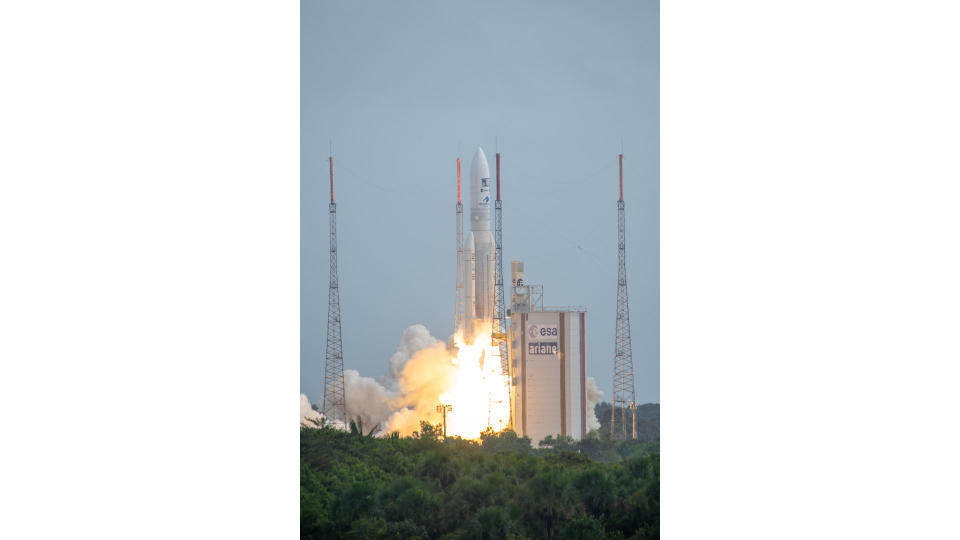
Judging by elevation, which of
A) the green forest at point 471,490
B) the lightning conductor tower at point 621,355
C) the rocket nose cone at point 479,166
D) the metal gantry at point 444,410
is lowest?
the green forest at point 471,490

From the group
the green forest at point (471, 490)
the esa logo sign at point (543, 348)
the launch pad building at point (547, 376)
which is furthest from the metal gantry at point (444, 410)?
the esa logo sign at point (543, 348)

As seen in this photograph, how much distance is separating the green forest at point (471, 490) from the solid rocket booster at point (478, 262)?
148 cm

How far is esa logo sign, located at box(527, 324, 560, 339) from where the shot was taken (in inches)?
484

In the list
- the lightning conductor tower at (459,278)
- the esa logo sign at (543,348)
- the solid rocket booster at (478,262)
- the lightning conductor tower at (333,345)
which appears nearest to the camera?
the lightning conductor tower at (333,345)

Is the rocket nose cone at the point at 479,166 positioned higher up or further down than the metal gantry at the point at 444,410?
higher up

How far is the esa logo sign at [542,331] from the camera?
1229 cm

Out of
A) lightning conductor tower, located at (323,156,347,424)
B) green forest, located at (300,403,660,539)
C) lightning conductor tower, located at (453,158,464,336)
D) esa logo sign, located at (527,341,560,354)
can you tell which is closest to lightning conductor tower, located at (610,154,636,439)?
green forest, located at (300,403,660,539)

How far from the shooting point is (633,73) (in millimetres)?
11875

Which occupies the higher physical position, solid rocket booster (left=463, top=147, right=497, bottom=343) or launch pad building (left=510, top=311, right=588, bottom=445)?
solid rocket booster (left=463, top=147, right=497, bottom=343)

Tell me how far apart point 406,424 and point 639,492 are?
292 centimetres

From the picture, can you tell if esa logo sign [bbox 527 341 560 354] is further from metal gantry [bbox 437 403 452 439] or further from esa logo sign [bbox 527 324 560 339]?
metal gantry [bbox 437 403 452 439]

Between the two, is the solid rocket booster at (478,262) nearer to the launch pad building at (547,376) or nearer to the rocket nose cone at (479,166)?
the rocket nose cone at (479,166)
